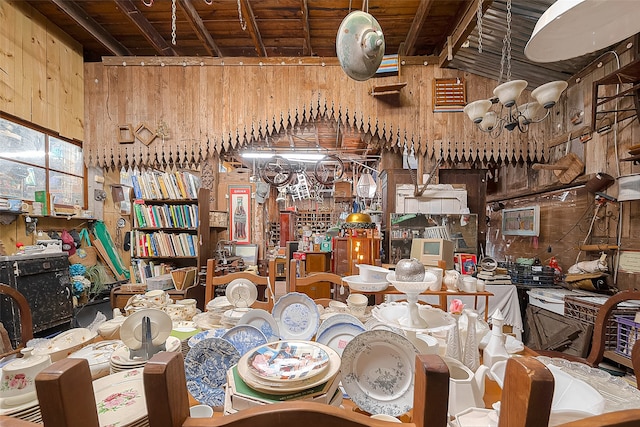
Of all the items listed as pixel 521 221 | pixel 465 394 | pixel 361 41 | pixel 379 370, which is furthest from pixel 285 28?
pixel 521 221

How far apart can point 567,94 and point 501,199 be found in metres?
2.04

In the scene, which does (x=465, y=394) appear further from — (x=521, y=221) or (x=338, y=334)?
(x=521, y=221)

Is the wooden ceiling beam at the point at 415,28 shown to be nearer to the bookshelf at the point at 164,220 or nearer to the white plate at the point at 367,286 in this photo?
the white plate at the point at 367,286

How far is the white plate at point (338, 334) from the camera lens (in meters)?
1.21

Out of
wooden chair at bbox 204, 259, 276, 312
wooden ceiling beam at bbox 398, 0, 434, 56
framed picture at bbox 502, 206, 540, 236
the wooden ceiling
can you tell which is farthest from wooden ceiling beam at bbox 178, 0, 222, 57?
framed picture at bbox 502, 206, 540, 236

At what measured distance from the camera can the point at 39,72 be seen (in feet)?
11.0

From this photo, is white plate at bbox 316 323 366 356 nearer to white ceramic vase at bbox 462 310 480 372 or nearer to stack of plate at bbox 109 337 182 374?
white ceramic vase at bbox 462 310 480 372

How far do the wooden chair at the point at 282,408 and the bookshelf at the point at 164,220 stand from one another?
3718 mm

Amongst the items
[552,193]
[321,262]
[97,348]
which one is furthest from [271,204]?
[97,348]

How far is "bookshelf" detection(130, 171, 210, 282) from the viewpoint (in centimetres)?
393

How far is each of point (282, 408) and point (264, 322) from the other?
36.2 inches

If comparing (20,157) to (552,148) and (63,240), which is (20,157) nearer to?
(63,240)

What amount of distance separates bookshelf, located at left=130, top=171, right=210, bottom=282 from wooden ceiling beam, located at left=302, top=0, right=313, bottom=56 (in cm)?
234

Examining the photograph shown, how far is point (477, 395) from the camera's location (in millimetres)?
900
